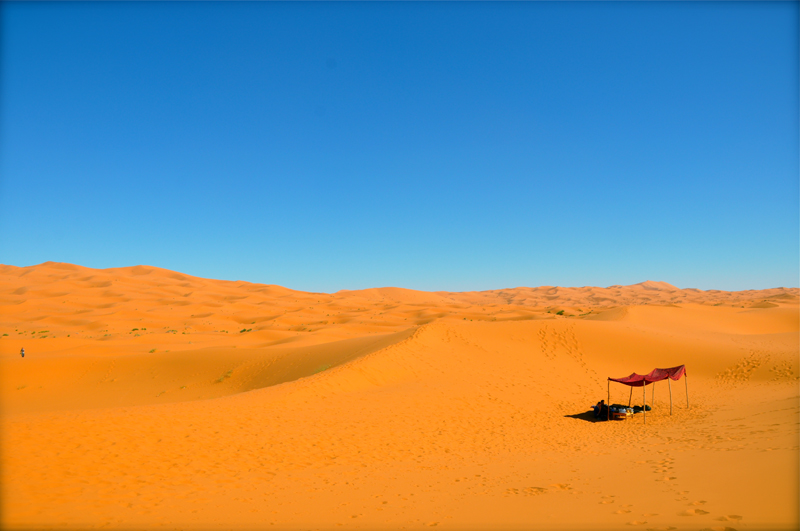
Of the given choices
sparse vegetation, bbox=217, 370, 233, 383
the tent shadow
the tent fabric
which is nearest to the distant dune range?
the tent shadow

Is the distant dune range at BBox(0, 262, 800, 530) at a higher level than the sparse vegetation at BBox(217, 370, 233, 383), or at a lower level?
higher

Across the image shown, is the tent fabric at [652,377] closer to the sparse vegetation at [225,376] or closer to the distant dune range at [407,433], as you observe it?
the distant dune range at [407,433]

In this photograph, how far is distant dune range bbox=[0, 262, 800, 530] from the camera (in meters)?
6.59

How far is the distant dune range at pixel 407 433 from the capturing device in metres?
6.59

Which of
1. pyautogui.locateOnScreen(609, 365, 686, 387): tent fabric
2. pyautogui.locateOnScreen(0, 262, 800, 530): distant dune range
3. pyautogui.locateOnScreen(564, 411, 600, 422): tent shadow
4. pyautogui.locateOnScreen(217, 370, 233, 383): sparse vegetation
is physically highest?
pyautogui.locateOnScreen(609, 365, 686, 387): tent fabric

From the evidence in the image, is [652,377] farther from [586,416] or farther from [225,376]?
[225,376]

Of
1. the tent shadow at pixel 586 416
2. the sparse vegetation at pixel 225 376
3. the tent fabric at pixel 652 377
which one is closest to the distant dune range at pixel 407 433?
the tent shadow at pixel 586 416

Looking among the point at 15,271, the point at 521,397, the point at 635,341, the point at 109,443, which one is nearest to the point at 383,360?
the point at 521,397

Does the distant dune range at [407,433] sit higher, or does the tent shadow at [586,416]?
the distant dune range at [407,433]

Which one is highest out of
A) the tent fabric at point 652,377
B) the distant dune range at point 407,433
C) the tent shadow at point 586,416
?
the tent fabric at point 652,377

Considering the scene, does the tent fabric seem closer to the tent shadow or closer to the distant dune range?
the distant dune range

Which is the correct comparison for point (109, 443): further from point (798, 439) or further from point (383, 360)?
point (798, 439)

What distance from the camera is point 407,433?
12.7 m

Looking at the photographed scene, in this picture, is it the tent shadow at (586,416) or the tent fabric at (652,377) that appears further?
the tent fabric at (652,377)
